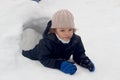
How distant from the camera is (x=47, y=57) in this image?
3.26 meters

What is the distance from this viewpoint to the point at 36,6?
4020mm

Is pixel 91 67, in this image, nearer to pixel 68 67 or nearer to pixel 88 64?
pixel 88 64

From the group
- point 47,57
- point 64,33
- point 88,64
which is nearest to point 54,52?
point 47,57

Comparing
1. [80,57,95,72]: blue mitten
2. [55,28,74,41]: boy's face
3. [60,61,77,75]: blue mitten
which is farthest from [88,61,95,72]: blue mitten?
[55,28,74,41]: boy's face

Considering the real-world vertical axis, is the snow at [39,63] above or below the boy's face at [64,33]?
below

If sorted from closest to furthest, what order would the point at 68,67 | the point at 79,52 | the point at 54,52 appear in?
the point at 68,67 < the point at 54,52 < the point at 79,52

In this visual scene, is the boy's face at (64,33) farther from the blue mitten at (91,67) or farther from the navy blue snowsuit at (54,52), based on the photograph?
the blue mitten at (91,67)

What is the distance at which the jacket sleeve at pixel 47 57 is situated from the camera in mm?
3229

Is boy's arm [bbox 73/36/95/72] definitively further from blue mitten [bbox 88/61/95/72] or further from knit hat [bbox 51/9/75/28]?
knit hat [bbox 51/9/75/28]

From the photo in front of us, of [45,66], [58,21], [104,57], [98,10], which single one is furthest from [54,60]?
[98,10]

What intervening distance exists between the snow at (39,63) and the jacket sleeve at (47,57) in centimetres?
4

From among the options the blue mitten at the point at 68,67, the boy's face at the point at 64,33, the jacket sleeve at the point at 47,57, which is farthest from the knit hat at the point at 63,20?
the blue mitten at the point at 68,67

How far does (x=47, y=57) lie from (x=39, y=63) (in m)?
0.13

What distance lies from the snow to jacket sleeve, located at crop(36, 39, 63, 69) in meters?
0.04
